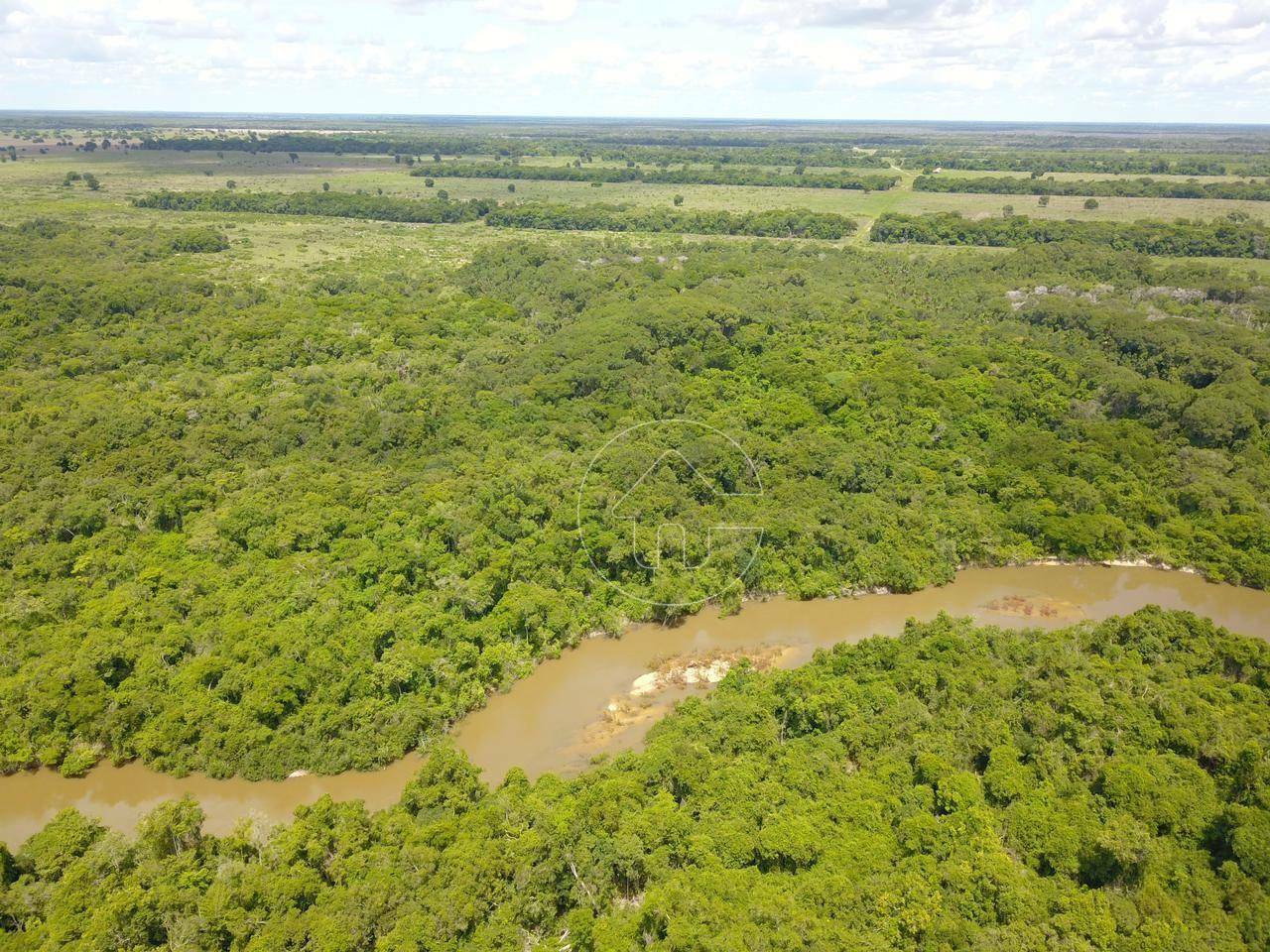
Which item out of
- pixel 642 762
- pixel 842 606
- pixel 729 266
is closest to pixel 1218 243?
pixel 729 266

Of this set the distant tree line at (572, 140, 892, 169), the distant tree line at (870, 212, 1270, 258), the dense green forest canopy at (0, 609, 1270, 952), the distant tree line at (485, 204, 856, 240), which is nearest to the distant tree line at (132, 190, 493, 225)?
the distant tree line at (485, 204, 856, 240)

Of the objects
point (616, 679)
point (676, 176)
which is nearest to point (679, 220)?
point (676, 176)

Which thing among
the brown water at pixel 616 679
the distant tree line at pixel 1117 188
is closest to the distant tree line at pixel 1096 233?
Result: the distant tree line at pixel 1117 188

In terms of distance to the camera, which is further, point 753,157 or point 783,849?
point 753,157

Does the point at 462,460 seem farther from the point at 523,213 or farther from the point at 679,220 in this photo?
the point at 523,213

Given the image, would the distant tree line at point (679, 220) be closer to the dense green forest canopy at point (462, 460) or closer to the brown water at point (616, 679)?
the dense green forest canopy at point (462, 460)

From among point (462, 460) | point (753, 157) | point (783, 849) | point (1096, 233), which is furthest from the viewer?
point (753, 157)

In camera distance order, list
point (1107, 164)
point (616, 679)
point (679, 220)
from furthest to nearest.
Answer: point (1107, 164) < point (679, 220) < point (616, 679)

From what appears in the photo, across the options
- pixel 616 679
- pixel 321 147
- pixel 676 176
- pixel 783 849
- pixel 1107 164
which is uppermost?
pixel 321 147
